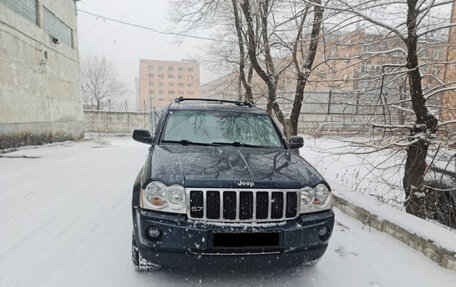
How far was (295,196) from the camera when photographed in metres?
2.31

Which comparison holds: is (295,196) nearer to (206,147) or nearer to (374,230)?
(206,147)

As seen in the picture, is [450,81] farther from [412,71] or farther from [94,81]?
[94,81]

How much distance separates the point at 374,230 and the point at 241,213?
2.42 metres

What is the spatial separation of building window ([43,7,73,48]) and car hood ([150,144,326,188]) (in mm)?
14030

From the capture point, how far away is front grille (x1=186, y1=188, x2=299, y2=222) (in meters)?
2.16

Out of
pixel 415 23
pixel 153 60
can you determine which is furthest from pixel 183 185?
pixel 153 60

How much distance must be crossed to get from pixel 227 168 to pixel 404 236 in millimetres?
2417

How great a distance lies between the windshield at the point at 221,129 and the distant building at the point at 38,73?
9.55m

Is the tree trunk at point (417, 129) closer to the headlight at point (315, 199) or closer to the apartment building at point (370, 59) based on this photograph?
the apartment building at point (370, 59)

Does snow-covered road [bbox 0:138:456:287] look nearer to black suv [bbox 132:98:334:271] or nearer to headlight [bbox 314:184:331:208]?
black suv [bbox 132:98:334:271]

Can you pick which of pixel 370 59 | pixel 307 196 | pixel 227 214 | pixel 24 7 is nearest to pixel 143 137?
pixel 227 214

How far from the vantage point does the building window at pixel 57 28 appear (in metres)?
13.0

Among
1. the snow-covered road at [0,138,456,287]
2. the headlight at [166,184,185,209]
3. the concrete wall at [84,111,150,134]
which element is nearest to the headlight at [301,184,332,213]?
the snow-covered road at [0,138,456,287]

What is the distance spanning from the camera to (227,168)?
2.43 m
